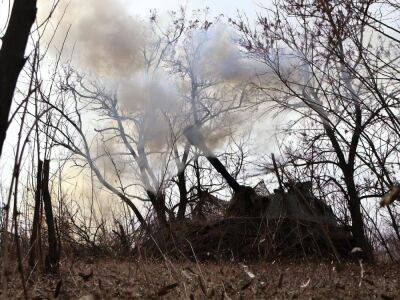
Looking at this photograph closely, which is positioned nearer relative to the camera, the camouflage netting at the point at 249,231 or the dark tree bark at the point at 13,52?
the dark tree bark at the point at 13,52

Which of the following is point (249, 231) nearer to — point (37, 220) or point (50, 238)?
point (50, 238)

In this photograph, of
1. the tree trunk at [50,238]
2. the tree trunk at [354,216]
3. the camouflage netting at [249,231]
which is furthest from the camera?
the camouflage netting at [249,231]

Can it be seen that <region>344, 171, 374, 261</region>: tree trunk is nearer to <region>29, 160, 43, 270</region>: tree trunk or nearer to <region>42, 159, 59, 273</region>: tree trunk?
<region>42, 159, 59, 273</region>: tree trunk

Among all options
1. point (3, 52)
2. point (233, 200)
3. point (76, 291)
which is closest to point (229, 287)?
point (76, 291)

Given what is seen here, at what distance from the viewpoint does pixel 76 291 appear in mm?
4965

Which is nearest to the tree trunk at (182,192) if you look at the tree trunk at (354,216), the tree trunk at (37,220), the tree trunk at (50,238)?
the tree trunk at (354,216)

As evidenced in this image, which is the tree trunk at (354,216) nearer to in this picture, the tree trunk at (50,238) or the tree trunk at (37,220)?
the tree trunk at (50,238)

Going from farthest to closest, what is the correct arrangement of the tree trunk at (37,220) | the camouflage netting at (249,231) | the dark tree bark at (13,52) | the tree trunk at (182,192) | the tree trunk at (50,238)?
the tree trunk at (182,192) → the camouflage netting at (249,231) → the tree trunk at (50,238) → the tree trunk at (37,220) → the dark tree bark at (13,52)

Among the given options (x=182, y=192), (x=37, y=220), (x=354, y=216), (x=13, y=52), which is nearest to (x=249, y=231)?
(x=354, y=216)

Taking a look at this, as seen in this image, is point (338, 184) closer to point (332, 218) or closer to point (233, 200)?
point (332, 218)

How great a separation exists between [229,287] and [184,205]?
19049 millimetres

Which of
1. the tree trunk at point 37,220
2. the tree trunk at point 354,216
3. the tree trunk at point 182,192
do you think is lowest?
the tree trunk at point 37,220

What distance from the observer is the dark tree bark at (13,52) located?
2.00m

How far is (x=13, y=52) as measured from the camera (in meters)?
2.05
